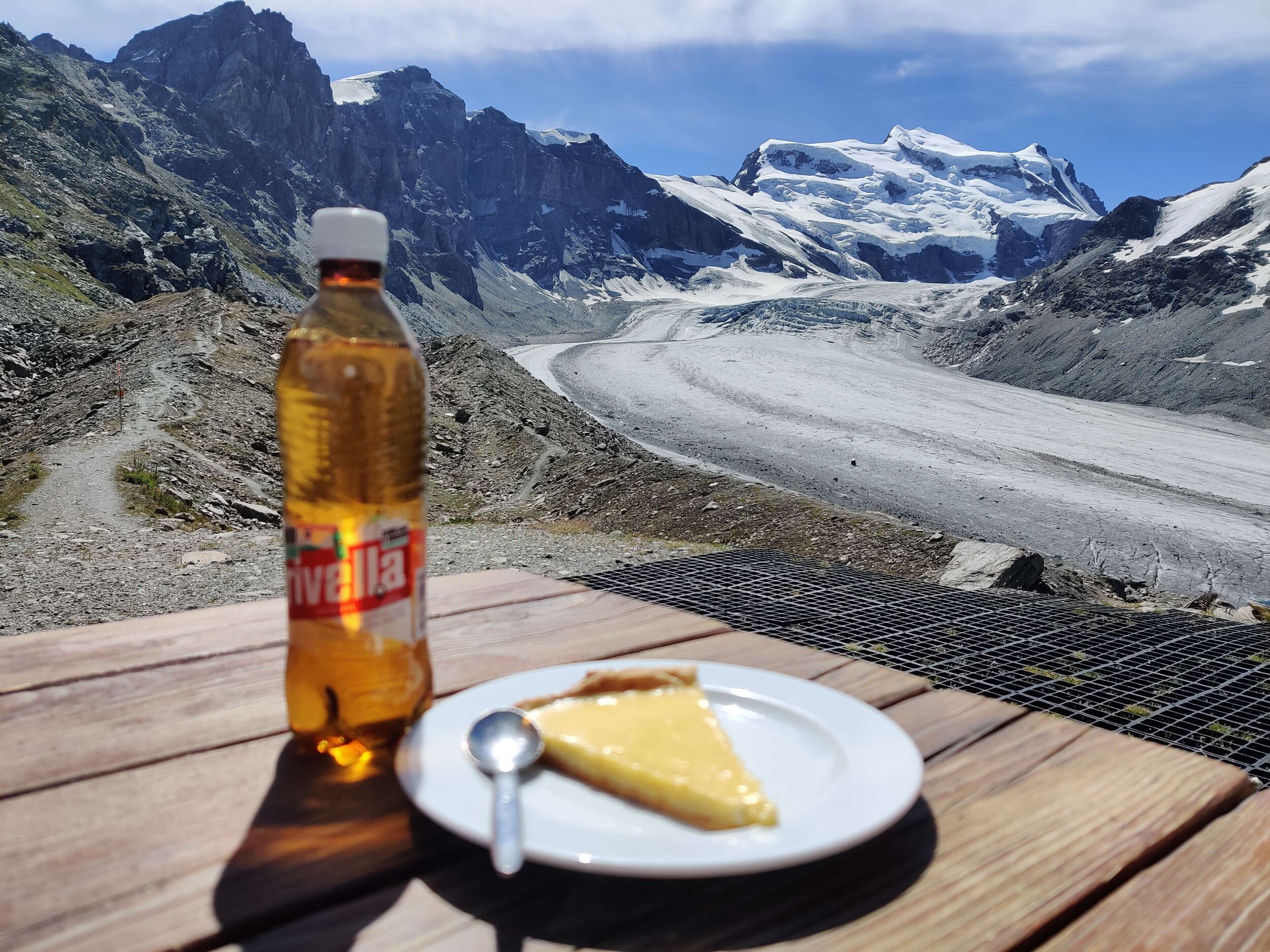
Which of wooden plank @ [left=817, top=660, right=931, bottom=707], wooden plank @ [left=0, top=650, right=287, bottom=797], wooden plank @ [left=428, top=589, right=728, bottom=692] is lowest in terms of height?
wooden plank @ [left=428, top=589, right=728, bottom=692]

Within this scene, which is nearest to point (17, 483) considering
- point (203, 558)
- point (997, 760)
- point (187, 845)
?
point (203, 558)

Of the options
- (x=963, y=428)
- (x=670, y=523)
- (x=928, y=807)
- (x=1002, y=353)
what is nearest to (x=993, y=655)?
(x=928, y=807)

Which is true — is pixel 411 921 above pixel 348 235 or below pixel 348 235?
below

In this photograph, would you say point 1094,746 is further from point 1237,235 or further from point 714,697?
point 1237,235

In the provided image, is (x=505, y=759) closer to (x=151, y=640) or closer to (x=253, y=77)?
(x=151, y=640)

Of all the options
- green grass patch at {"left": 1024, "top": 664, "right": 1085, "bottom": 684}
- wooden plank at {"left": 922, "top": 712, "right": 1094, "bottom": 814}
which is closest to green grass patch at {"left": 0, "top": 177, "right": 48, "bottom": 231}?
green grass patch at {"left": 1024, "top": 664, "right": 1085, "bottom": 684}

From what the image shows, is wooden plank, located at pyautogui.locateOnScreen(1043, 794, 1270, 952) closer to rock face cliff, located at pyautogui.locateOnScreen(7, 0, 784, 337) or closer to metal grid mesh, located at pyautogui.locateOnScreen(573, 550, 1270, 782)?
metal grid mesh, located at pyautogui.locateOnScreen(573, 550, 1270, 782)
